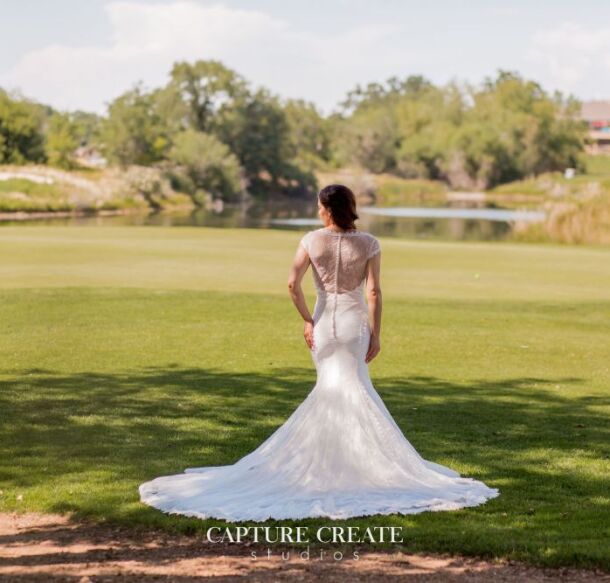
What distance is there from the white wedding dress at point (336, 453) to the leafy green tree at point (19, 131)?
315 ft

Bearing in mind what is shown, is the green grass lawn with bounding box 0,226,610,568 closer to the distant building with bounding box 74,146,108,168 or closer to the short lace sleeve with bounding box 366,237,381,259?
the short lace sleeve with bounding box 366,237,381,259

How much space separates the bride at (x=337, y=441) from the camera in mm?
7902

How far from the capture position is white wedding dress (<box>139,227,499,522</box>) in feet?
25.8

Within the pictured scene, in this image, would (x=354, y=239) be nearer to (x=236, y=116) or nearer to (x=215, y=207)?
(x=215, y=207)

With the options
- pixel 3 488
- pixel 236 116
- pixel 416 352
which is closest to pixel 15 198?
pixel 236 116

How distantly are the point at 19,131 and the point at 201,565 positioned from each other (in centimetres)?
9952

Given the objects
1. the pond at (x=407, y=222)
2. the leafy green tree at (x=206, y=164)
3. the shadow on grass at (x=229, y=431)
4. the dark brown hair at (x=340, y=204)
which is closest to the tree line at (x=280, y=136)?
the leafy green tree at (x=206, y=164)

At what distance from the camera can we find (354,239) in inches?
320

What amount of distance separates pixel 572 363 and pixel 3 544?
9970 millimetres

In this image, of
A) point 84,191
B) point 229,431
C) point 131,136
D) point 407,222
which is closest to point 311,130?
point 131,136

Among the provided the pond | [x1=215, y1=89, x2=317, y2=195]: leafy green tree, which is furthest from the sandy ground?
[x1=215, y1=89, x2=317, y2=195]: leafy green tree

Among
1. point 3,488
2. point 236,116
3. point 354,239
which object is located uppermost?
point 236,116

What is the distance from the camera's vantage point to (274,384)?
524 inches

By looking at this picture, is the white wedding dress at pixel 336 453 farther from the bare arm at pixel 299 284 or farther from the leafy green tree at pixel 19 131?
the leafy green tree at pixel 19 131
